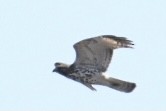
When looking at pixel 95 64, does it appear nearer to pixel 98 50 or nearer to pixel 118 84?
pixel 98 50

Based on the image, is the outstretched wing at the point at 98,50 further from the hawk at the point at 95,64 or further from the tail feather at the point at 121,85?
the tail feather at the point at 121,85

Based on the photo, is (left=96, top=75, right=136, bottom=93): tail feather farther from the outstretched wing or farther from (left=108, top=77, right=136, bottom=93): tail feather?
the outstretched wing

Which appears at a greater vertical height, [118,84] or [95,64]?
[95,64]

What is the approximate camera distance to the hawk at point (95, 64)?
1448 inches

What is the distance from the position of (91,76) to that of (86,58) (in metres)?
0.41

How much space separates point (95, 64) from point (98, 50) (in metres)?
0.38

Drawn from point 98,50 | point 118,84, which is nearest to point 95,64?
point 98,50

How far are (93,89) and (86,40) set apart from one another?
110 centimetres

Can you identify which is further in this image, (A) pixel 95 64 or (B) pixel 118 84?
(A) pixel 95 64

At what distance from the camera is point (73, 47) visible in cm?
3709

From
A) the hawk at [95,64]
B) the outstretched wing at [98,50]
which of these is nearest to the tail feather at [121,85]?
the hawk at [95,64]

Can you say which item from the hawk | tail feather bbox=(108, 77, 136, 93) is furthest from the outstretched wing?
tail feather bbox=(108, 77, 136, 93)

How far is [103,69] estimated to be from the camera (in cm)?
3709

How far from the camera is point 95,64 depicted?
3731 centimetres
